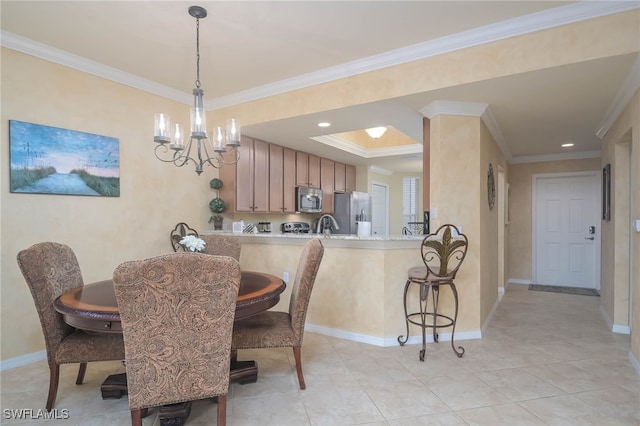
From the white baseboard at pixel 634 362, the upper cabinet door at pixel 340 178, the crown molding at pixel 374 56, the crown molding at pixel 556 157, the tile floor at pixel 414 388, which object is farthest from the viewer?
the upper cabinet door at pixel 340 178

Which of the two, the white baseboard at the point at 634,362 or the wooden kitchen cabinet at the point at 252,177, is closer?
the white baseboard at the point at 634,362

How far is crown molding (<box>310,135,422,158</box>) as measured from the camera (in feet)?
16.7

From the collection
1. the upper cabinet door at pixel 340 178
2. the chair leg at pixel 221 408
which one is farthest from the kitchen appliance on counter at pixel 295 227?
the chair leg at pixel 221 408

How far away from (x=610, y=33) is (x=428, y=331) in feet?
8.77

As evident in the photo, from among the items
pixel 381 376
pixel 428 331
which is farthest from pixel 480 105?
pixel 381 376

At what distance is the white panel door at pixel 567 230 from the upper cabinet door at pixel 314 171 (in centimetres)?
391

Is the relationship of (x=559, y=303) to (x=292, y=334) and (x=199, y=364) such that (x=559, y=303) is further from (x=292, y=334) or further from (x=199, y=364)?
(x=199, y=364)

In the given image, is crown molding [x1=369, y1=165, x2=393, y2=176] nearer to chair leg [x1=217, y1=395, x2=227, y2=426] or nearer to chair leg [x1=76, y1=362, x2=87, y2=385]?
chair leg [x1=76, y1=362, x2=87, y2=385]

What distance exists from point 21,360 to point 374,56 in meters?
3.87

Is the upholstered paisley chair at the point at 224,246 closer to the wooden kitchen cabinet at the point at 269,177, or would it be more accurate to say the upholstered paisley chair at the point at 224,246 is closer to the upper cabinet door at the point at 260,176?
the wooden kitchen cabinet at the point at 269,177

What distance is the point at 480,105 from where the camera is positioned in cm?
316

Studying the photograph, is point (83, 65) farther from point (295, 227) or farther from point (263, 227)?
point (295, 227)

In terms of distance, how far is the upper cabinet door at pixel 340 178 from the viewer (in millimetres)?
6242

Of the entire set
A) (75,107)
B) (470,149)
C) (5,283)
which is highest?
(75,107)
